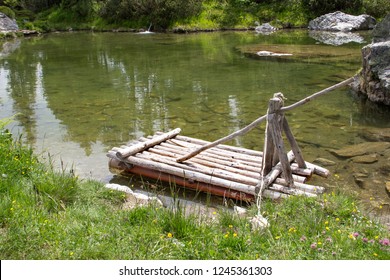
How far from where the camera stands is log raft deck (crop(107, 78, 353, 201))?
22.7 ft

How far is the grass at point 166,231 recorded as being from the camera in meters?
4.39

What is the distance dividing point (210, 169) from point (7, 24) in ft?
152

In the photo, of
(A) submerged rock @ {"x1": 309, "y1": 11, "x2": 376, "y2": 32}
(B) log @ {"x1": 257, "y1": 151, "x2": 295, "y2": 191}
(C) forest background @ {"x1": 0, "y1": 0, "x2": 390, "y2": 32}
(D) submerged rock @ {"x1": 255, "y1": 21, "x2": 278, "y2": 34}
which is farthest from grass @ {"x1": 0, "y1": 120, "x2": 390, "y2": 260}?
(C) forest background @ {"x1": 0, "y1": 0, "x2": 390, "y2": 32}

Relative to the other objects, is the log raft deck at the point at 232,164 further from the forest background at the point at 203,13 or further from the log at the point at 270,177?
the forest background at the point at 203,13

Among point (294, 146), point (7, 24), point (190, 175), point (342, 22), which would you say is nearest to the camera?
point (294, 146)

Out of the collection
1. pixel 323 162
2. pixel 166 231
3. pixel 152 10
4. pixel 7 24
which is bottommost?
pixel 323 162

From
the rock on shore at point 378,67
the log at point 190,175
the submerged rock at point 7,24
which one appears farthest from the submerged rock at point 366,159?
the submerged rock at point 7,24

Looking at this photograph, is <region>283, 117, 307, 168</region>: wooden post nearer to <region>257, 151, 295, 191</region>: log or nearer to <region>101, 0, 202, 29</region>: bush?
<region>257, 151, 295, 191</region>: log

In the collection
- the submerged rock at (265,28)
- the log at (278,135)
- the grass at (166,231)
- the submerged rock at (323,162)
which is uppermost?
the submerged rock at (265,28)

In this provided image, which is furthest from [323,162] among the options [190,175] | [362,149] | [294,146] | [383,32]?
[383,32]

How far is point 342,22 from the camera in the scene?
1540 inches

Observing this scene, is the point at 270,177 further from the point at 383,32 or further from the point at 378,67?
the point at 383,32

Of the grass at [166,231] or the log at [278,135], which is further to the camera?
the log at [278,135]

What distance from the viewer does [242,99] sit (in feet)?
48.3
